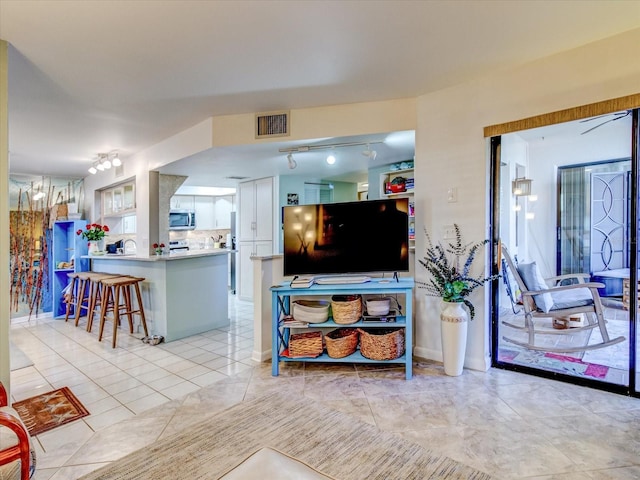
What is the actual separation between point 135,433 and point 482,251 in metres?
2.85

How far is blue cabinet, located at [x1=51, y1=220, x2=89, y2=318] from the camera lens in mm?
5266

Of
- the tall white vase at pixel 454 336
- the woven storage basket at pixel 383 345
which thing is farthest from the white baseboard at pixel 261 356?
the tall white vase at pixel 454 336

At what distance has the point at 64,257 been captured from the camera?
5527 millimetres

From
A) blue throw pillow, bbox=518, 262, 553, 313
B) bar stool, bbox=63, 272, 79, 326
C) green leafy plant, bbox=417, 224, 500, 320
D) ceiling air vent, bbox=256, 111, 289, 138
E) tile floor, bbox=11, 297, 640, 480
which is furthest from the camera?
bar stool, bbox=63, 272, 79, 326

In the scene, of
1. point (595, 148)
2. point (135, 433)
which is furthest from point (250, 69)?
point (595, 148)

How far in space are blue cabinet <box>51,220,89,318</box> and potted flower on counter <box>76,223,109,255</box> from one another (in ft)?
0.64

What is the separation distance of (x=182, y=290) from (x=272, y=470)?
122 inches

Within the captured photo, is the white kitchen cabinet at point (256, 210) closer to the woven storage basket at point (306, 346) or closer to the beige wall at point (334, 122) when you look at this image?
the beige wall at point (334, 122)

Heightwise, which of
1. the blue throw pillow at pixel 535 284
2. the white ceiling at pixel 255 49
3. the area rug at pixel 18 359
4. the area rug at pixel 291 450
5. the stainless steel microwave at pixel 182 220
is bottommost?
the area rug at pixel 18 359

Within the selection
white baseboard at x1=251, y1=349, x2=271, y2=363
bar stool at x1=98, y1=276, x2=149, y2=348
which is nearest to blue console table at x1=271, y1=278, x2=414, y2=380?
white baseboard at x1=251, y1=349, x2=271, y2=363

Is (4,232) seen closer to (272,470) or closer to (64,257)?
(272,470)

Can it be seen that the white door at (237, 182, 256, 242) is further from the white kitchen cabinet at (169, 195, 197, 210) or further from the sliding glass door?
the sliding glass door

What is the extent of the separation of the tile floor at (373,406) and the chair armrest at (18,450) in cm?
68

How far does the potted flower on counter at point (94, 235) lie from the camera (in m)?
5.08
